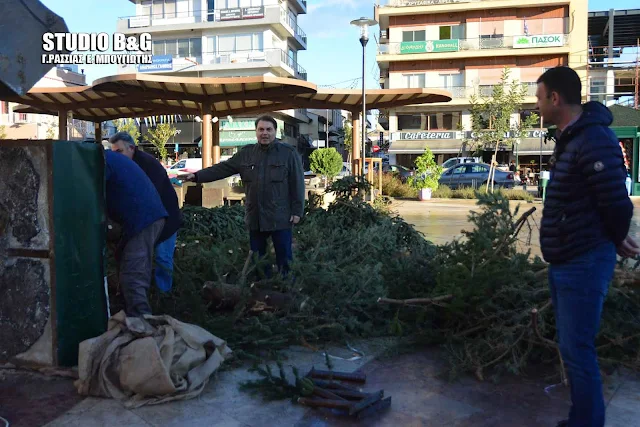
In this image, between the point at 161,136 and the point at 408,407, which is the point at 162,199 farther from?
the point at 161,136

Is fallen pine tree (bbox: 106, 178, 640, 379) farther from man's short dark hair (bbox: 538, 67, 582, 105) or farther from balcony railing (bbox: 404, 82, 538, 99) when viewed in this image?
balcony railing (bbox: 404, 82, 538, 99)

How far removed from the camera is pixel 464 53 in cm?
4803

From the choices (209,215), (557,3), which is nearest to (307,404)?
(209,215)

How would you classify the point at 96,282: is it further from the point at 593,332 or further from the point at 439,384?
the point at 593,332

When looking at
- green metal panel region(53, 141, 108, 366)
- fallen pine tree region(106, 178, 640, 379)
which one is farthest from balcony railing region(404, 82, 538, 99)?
green metal panel region(53, 141, 108, 366)

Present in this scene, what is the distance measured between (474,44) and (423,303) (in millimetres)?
47571

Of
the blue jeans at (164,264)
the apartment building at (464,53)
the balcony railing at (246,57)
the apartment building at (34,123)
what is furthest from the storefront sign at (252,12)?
the blue jeans at (164,264)

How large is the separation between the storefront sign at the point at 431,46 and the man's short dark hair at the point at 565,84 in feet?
157

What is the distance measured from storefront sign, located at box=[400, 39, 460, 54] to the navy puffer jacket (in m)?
48.1

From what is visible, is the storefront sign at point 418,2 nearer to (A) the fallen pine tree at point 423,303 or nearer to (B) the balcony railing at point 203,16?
(B) the balcony railing at point 203,16

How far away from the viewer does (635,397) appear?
3.66 metres

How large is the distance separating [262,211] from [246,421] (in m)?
2.40

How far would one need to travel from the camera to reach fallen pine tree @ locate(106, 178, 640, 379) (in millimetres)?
4023

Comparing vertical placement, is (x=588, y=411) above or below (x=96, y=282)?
below
